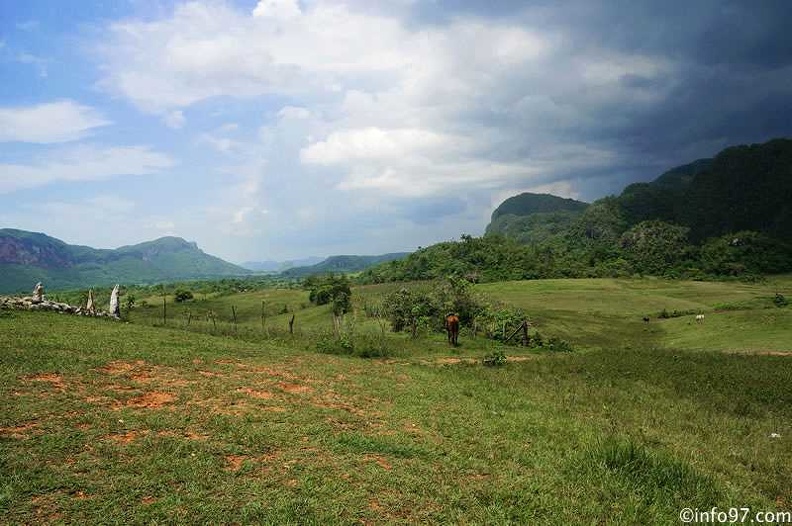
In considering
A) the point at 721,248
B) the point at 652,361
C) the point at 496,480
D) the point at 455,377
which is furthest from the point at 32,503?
the point at 721,248

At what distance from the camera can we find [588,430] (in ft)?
41.6

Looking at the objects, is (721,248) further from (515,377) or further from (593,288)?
(515,377)

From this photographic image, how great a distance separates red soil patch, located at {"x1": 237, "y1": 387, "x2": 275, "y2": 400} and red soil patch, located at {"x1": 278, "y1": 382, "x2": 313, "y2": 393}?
0.88m

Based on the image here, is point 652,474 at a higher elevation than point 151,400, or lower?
lower

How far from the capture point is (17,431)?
9258mm

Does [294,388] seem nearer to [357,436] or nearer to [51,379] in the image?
[357,436]

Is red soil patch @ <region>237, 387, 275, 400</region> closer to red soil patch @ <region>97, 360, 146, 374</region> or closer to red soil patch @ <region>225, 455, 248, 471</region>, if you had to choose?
red soil patch @ <region>97, 360, 146, 374</region>

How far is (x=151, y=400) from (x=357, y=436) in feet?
20.6

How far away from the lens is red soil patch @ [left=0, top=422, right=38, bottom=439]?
9.05 meters

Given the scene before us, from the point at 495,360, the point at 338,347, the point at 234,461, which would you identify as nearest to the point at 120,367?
the point at 234,461

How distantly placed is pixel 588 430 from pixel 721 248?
173m

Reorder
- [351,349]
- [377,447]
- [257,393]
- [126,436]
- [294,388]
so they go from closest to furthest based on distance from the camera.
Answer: [126,436]
[377,447]
[257,393]
[294,388]
[351,349]

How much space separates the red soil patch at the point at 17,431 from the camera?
9047mm

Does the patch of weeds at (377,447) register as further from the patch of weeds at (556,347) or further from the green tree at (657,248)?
the green tree at (657,248)
